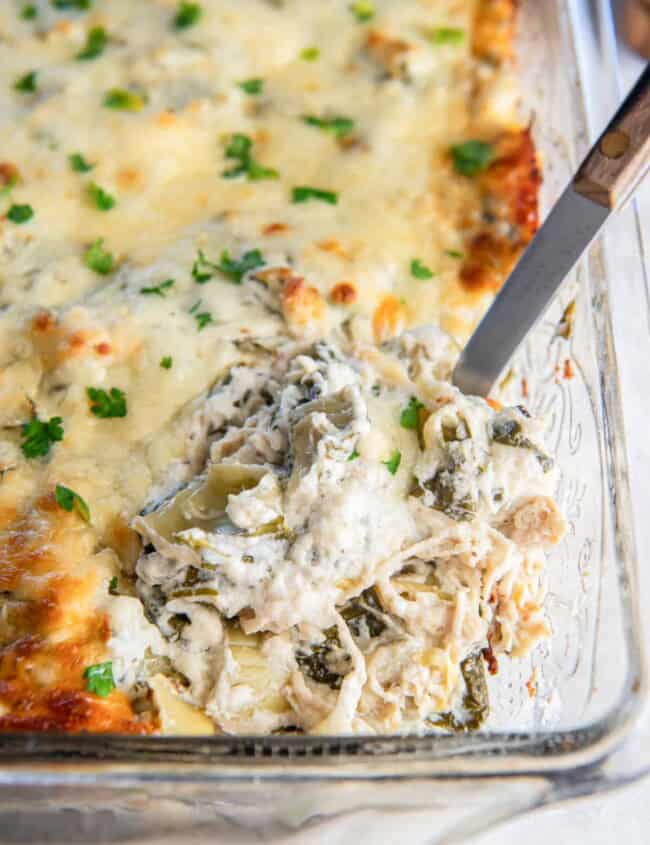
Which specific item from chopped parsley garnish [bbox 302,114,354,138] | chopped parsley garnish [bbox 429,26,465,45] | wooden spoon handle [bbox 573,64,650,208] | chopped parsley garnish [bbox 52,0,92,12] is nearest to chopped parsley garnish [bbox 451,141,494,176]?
chopped parsley garnish [bbox 302,114,354,138]

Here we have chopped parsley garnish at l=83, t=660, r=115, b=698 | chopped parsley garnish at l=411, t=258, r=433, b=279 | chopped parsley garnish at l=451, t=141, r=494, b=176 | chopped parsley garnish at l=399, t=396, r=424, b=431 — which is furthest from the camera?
chopped parsley garnish at l=451, t=141, r=494, b=176

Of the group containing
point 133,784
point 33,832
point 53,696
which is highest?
point 133,784

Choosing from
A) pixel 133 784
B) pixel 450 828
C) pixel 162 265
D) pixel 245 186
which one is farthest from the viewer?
pixel 245 186

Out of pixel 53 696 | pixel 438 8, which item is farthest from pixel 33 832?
pixel 438 8

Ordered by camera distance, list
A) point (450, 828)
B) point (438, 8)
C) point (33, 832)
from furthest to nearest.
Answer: point (438, 8) < point (33, 832) < point (450, 828)

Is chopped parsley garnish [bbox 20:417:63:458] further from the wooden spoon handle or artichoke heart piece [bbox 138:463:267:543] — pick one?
the wooden spoon handle

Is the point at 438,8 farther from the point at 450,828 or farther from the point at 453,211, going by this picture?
the point at 450,828
